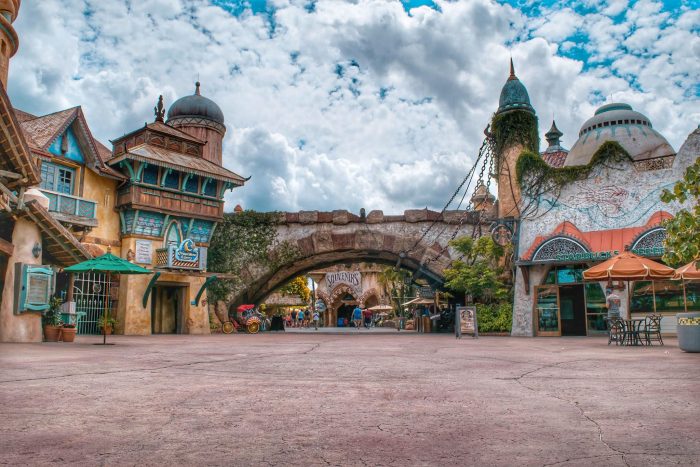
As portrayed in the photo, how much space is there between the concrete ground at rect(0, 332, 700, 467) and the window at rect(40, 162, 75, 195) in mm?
13267

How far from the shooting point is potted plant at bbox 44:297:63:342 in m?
14.4

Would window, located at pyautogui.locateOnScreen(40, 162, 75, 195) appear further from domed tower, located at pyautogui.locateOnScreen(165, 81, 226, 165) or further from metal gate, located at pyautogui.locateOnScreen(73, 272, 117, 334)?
domed tower, located at pyautogui.locateOnScreen(165, 81, 226, 165)

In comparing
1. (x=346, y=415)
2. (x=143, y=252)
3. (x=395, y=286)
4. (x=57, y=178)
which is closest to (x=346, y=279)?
(x=395, y=286)

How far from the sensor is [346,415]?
431 cm

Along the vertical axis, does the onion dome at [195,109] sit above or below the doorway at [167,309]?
above

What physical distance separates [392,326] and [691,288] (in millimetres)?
29283

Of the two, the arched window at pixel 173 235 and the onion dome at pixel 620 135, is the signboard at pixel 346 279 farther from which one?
the arched window at pixel 173 235

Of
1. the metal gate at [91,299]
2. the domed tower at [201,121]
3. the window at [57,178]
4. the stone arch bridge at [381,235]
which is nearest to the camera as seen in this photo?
the window at [57,178]

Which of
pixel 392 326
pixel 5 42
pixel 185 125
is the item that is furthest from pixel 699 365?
pixel 392 326

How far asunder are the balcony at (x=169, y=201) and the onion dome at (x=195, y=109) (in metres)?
7.74

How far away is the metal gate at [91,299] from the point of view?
20.7 meters

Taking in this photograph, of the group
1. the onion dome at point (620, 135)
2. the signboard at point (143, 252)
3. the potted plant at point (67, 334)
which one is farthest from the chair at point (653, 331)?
the signboard at point (143, 252)

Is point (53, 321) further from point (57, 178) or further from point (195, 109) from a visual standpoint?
point (195, 109)

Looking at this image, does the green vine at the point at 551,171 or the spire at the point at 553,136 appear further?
the spire at the point at 553,136
